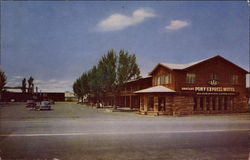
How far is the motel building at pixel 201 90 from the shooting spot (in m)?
35.2

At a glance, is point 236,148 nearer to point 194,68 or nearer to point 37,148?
point 37,148

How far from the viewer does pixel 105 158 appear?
955cm

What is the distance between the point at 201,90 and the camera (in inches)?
1417

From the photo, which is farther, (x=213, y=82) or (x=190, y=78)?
(x=213, y=82)

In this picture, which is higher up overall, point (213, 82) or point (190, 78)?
point (190, 78)

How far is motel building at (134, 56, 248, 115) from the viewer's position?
116 feet

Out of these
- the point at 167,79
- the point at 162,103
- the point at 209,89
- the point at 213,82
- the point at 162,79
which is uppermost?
the point at 162,79

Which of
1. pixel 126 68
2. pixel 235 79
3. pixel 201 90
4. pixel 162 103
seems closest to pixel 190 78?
pixel 201 90

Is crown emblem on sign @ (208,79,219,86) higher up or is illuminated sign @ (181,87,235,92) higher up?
crown emblem on sign @ (208,79,219,86)

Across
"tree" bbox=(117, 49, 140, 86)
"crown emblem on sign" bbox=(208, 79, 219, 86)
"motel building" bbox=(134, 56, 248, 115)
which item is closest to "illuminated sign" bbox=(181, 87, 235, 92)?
"motel building" bbox=(134, 56, 248, 115)

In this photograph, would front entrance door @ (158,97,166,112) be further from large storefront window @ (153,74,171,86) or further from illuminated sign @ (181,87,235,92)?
illuminated sign @ (181,87,235,92)

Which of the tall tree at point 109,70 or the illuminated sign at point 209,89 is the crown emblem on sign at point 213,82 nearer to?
the illuminated sign at point 209,89

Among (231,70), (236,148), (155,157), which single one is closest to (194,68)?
(231,70)

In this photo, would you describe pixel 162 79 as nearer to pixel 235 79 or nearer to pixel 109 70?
pixel 235 79
